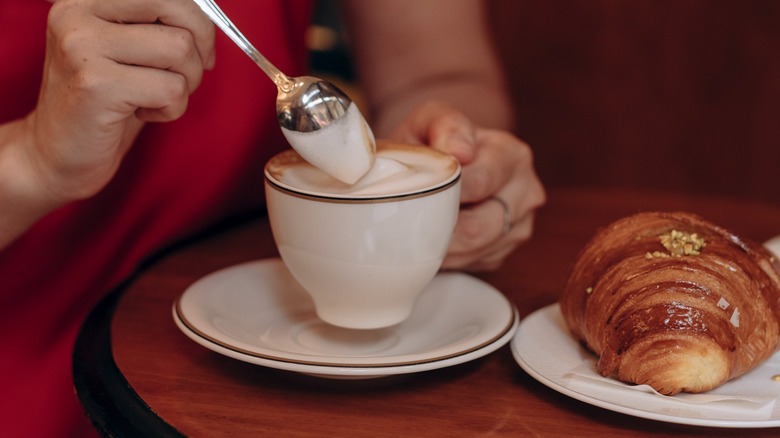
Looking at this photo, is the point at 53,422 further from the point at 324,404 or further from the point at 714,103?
the point at 714,103

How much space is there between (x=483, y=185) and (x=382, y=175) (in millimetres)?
224

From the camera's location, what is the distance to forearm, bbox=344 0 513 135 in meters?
1.29

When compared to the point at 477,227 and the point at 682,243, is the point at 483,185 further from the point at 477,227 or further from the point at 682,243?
the point at 682,243

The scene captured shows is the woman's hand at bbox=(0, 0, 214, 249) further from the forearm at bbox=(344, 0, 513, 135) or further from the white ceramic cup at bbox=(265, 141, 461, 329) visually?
the forearm at bbox=(344, 0, 513, 135)

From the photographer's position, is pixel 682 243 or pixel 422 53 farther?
pixel 422 53

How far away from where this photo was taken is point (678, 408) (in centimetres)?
56

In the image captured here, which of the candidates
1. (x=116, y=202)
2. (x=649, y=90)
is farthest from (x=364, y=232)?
(x=649, y=90)

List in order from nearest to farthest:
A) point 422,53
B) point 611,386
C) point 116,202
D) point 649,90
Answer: point 611,386, point 116,202, point 422,53, point 649,90

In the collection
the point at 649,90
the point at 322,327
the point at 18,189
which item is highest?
the point at 18,189

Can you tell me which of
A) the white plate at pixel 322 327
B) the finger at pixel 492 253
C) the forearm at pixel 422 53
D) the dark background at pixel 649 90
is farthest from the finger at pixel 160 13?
the dark background at pixel 649 90

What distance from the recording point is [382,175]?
2.20 ft

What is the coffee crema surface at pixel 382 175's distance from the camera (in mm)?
636

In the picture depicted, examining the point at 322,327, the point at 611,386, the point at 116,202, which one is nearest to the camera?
the point at 611,386

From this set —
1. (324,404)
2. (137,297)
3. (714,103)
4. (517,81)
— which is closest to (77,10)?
(137,297)
